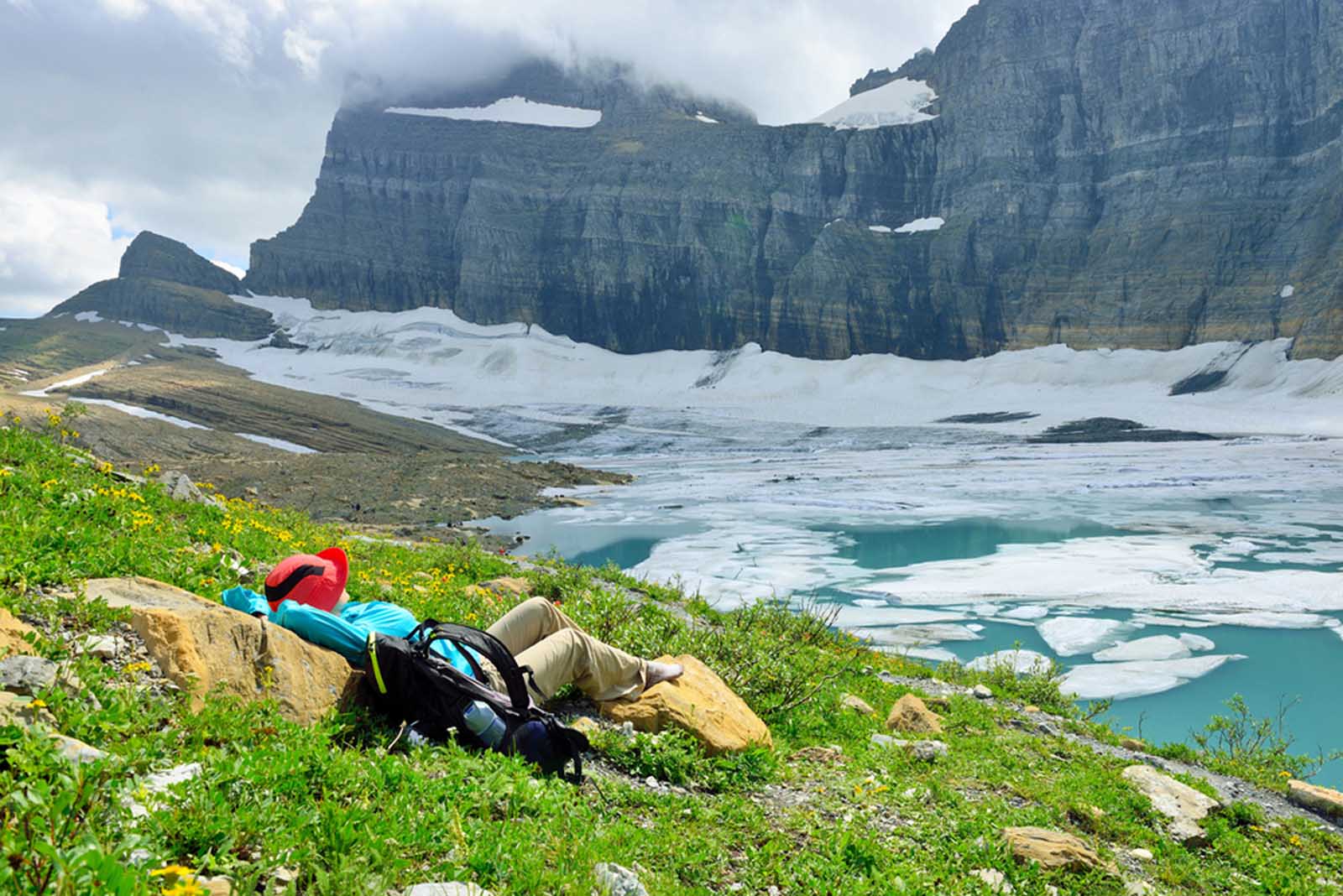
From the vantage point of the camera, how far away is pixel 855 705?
812 cm

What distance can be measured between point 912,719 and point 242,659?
18.9 ft

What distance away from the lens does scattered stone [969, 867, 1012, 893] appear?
4531 mm

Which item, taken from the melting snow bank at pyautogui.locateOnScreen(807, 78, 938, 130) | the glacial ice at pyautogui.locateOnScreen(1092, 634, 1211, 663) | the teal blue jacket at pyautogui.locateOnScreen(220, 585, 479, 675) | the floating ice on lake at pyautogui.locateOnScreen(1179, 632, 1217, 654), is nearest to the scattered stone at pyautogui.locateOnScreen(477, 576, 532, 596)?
the teal blue jacket at pyautogui.locateOnScreen(220, 585, 479, 675)

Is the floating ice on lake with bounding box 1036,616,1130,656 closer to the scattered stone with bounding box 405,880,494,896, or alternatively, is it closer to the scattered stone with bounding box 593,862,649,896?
the scattered stone with bounding box 593,862,649,896

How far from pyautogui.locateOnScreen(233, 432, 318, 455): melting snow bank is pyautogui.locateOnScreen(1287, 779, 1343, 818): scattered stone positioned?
57.5 m

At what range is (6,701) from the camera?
10.8 feet

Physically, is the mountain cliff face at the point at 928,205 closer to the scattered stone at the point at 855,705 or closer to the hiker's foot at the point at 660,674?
the scattered stone at the point at 855,705

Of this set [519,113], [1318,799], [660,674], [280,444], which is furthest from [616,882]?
[519,113]

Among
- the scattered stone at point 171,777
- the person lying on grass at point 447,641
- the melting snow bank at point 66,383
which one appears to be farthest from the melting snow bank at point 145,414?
the scattered stone at point 171,777

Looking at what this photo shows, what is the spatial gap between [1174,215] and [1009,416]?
33.6 metres

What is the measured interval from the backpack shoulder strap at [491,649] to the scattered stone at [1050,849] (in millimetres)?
3019

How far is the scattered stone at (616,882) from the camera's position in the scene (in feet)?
11.5

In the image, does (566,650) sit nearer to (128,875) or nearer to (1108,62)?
(128,875)

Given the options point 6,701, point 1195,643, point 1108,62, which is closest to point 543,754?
point 6,701
